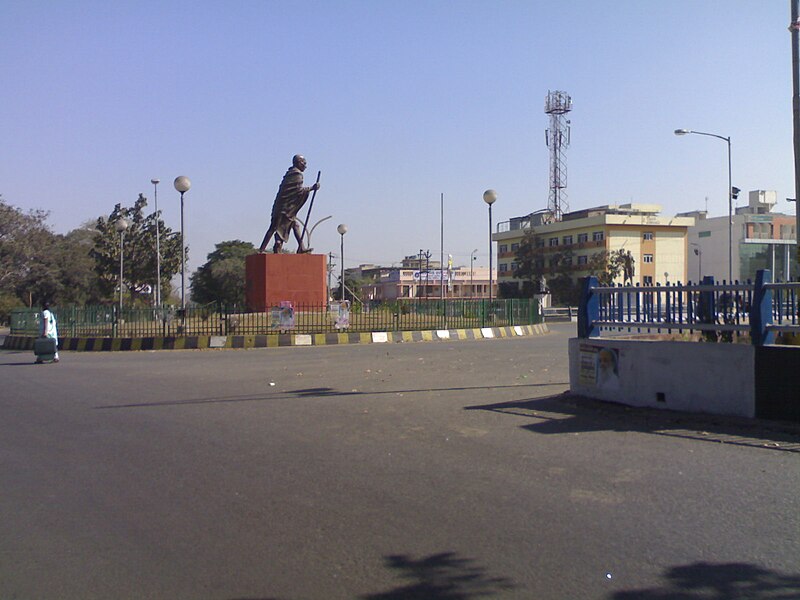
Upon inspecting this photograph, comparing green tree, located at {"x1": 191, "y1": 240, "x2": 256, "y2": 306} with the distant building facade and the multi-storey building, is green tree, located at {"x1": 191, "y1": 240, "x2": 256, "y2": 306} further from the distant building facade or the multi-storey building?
the multi-storey building

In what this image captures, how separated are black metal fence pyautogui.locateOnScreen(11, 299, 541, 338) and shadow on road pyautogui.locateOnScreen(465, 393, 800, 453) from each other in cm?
1587

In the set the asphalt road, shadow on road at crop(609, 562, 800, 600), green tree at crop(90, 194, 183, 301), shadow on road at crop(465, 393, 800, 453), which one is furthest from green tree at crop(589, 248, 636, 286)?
shadow on road at crop(609, 562, 800, 600)

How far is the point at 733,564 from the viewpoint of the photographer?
4547 millimetres

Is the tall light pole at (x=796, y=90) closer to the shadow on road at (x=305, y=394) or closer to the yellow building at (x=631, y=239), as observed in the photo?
the shadow on road at (x=305, y=394)

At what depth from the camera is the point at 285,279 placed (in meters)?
30.2

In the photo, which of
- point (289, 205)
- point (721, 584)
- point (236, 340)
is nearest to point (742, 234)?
point (289, 205)

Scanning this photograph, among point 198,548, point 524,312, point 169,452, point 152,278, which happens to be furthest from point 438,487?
point 152,278

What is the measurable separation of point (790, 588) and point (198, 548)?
3712 mm

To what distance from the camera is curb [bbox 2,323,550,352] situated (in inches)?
944

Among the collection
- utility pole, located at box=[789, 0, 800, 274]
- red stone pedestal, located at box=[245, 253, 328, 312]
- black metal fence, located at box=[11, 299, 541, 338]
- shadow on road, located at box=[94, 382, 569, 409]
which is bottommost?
shadow on road, located at box=[94, 382, 569, 409]

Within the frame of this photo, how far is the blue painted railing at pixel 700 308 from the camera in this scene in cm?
896

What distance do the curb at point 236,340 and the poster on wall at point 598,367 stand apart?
14747 mm

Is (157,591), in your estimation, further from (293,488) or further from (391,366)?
(391,366)

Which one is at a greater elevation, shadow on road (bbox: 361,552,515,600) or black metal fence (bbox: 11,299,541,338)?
black metal fence (bbox: 11,299,541,338)
